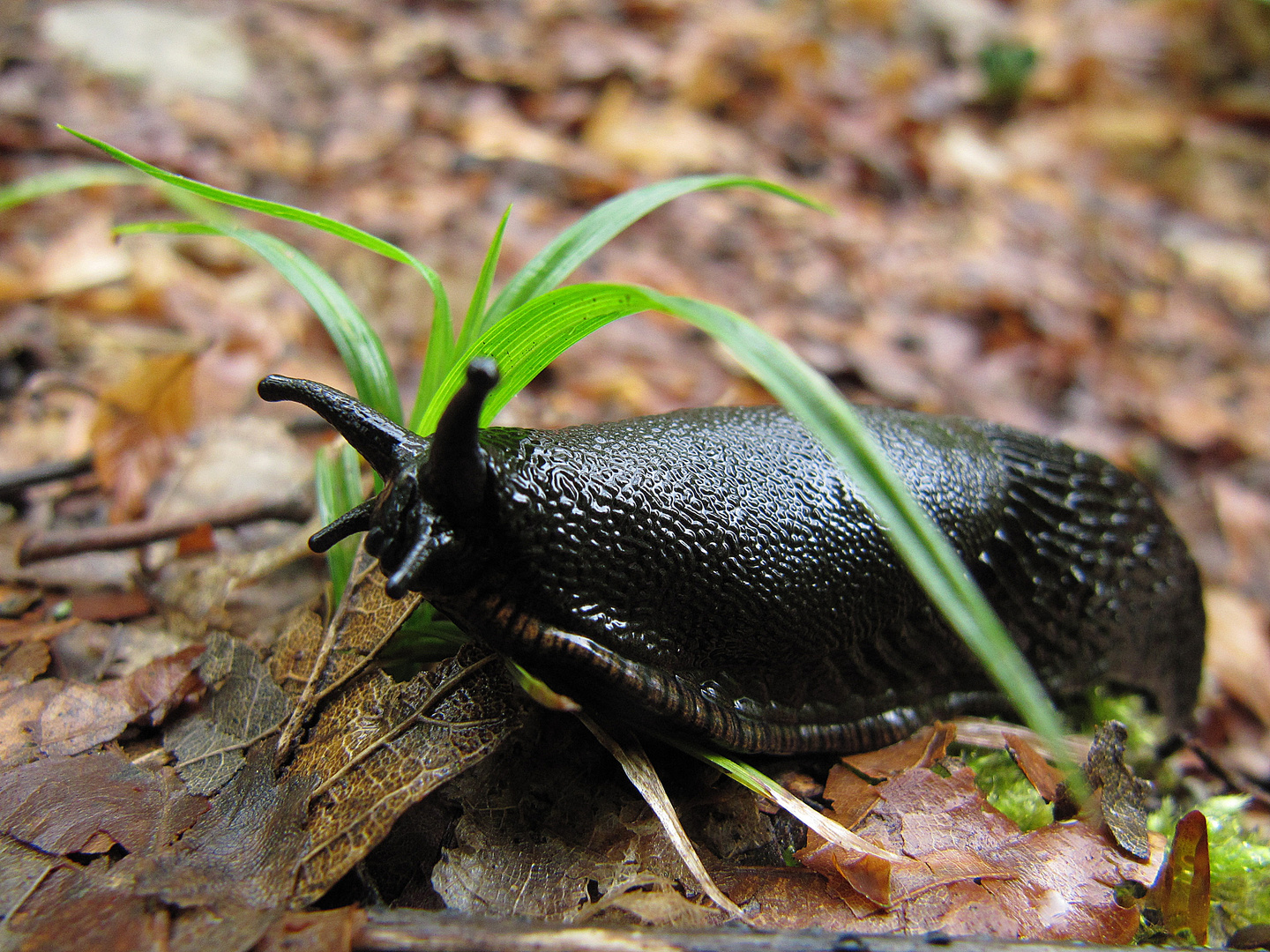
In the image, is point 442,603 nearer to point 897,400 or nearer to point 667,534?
point 667,534

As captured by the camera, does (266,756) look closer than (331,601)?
Yes

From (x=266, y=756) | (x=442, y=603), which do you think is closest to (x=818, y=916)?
(x=442, y=603)

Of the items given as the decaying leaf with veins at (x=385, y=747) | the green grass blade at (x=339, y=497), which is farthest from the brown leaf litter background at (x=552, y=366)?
the green grass blade at (x=339, y=497)

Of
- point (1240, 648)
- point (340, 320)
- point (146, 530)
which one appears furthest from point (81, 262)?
point (1240, 648)

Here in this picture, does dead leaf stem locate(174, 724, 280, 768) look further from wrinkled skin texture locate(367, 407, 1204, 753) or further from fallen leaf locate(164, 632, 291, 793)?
wrinkled skin texture locate(367, 407, 1204, 753)

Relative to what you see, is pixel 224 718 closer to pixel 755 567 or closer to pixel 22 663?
pixel 22 663

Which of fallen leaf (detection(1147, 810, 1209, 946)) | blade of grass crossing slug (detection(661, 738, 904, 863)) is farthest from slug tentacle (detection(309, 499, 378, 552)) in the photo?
fallen leaf (detection(1147, 810, 1209, 946))
